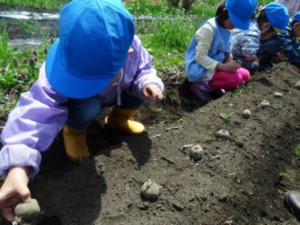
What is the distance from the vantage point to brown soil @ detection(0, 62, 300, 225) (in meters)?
1.85

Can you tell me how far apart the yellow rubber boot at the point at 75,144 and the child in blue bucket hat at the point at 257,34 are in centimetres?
221

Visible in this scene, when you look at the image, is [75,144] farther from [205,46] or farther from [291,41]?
[291,41]

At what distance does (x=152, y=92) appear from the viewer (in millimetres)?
2146

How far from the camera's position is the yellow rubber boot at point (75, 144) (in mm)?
2188

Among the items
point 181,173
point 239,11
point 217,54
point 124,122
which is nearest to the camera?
point 181,173

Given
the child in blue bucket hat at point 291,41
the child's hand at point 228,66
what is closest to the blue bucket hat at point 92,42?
the child's hand at point 228,66

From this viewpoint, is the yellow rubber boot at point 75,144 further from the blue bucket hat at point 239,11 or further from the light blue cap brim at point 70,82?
the blue bucket hat at point 239,11

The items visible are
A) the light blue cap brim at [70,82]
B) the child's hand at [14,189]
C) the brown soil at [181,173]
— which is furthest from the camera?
the brown soil at [181,173]

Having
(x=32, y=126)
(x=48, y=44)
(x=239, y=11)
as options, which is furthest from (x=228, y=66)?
(x=32, y=126)

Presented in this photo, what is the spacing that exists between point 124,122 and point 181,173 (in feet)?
2.02

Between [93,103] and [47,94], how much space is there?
367mm

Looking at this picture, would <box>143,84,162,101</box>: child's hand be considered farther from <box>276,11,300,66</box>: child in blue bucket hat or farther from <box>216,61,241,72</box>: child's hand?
<box>276,11,300,66</box>: child in blue bucket hat

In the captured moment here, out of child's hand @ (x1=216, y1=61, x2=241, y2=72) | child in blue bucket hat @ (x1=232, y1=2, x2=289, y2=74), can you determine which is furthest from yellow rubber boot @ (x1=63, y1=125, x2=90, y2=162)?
child in blue bucket hat @ (x1=232, y1=2, x2=289, y2=74)

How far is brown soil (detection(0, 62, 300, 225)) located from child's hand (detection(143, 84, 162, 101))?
0.37 m
